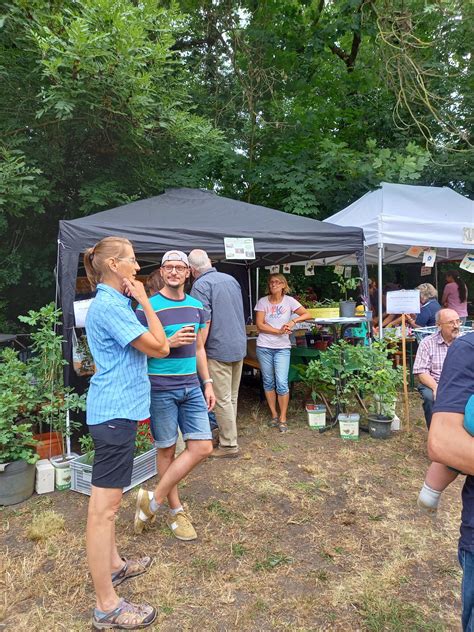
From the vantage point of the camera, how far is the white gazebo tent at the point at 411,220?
5320 mm

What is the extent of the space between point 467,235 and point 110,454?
5.41 meters

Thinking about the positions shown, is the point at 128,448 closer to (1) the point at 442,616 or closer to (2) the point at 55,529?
(2) the point at 55,529

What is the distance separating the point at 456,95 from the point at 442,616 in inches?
408

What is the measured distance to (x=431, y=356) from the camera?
12.0 feet

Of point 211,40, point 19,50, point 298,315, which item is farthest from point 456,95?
point 19,50

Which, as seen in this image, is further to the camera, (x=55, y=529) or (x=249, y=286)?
(x=249, y=286)

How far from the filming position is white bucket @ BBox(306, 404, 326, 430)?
453cm

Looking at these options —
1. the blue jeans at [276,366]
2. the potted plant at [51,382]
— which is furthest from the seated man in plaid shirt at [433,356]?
the potted plant at [51,382]

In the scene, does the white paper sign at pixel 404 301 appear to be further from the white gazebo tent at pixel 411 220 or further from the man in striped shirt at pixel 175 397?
the man in striped shirt at pixel 175 397

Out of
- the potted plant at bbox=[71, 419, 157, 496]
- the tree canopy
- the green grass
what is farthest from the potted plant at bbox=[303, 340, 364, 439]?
the tree canopy

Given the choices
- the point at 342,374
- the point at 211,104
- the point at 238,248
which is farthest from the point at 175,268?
the point at 211,104

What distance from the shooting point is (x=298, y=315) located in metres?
4.66

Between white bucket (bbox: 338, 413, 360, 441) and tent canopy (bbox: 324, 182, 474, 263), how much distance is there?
7.46ft

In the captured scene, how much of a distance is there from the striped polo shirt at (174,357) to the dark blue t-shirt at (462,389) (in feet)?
5.04
